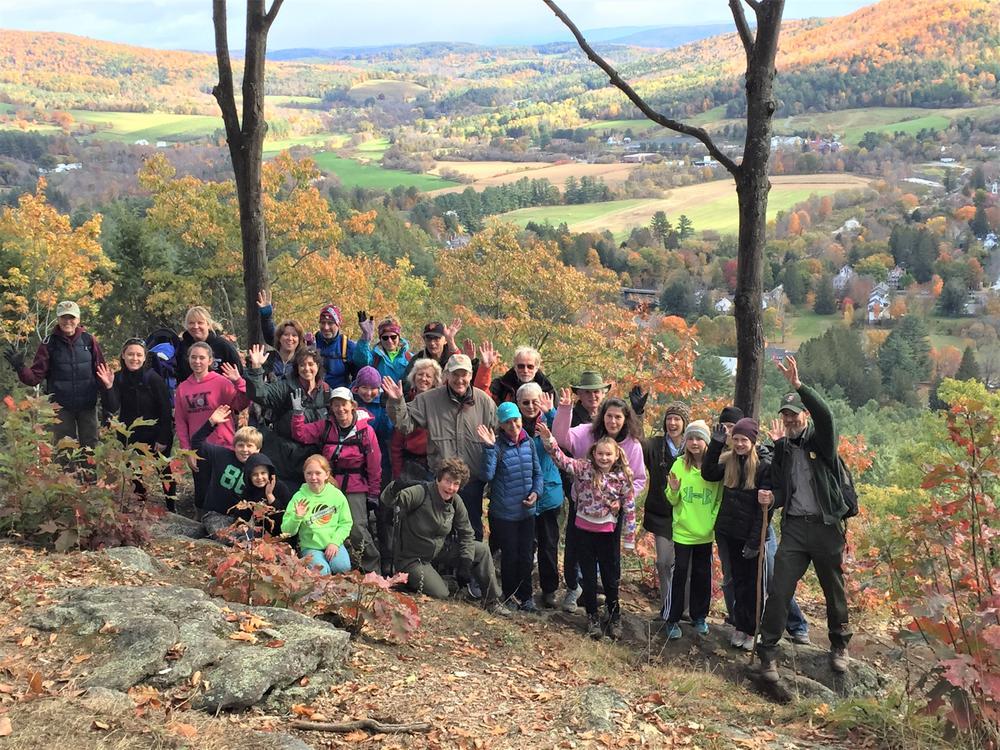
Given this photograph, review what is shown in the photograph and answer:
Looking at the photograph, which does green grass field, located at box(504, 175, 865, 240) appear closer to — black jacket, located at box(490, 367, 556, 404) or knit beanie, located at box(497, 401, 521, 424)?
black jacket, located at box(490, 367, 556, 404)

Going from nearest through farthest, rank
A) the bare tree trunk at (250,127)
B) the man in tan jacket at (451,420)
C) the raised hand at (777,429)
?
the raised hand at (777,429) → the man in tan jacket at (451,420) → the bare tree trunk at (250,127)

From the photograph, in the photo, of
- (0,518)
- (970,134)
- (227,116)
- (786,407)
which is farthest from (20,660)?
(970,134)

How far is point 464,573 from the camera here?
7.02 metres

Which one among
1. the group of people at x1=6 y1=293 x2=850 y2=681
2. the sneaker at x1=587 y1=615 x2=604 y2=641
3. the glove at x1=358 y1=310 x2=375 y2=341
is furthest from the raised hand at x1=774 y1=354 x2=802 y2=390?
Answer: the glove at x1=358 y1=310 x2=375 y2=341

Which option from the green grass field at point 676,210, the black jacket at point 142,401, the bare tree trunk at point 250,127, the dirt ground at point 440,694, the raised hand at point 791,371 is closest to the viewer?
the dirt ground at point 440,694

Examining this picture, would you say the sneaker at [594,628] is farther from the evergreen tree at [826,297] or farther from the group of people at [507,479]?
the evergreen tree at [826,297]

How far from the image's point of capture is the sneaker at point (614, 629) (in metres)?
6.89

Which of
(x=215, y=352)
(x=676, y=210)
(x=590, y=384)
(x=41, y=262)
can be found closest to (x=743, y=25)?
(x=590, y=384)

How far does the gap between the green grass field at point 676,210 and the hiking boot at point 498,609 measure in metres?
116

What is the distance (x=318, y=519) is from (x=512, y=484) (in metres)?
1.55

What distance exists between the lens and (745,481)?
6.63m

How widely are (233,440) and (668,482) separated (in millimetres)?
3674

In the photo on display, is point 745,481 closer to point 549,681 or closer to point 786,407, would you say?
point 786,407

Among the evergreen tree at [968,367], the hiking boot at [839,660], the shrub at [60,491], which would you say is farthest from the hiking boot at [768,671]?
the evergreen tree at [968,367]
